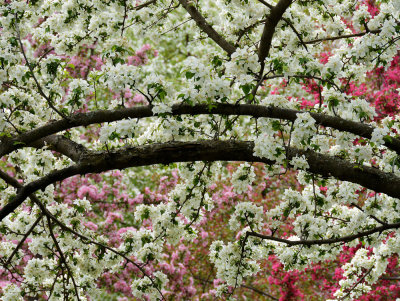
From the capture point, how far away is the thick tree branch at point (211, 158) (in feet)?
11.6

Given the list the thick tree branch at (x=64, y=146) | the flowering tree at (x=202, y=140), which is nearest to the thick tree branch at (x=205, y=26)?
the flowering tree at (x=202, y=140)

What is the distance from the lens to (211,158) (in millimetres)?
3684

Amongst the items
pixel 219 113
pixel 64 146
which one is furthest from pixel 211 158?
pixel 64 146

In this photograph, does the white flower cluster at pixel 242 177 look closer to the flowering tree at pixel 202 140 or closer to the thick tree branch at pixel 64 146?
the flowering tree at pixel 202 140

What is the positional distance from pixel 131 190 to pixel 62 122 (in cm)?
681

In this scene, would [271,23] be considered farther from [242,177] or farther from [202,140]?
[242,177]

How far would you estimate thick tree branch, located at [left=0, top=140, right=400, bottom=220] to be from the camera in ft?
11.6

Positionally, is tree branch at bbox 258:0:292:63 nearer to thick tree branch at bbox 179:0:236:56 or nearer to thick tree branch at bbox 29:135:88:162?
thick tree branch at bbox 179:0:236:56

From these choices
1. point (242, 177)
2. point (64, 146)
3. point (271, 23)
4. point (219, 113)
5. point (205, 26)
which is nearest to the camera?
point (219, 113)

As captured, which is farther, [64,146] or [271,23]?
[64,146]

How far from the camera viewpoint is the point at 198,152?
3625mm

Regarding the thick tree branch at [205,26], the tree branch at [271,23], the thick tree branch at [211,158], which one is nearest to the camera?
the thick tree branch at [211,158]

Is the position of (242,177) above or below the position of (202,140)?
above

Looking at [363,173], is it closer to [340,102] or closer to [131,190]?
[340,102]
